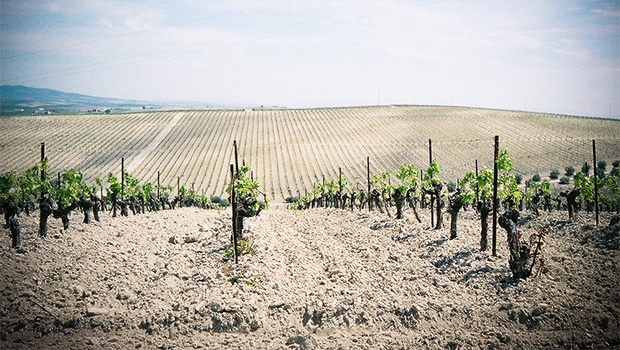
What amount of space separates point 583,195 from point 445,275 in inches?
590

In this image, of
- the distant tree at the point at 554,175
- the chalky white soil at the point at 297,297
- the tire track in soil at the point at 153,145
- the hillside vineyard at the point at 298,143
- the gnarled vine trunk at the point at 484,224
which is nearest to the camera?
the chalky white soil at the point at 297,297

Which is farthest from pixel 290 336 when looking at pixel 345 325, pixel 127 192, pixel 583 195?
pixel 127 192

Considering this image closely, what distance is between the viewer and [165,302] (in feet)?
37.6

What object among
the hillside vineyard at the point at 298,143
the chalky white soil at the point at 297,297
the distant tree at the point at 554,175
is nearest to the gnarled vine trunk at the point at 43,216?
the chalky white soil at the point at 297,297

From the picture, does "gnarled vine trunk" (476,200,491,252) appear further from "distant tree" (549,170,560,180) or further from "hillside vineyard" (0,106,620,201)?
"distant tree" (549,170,560,180)

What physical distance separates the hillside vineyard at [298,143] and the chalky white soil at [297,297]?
3851 cm

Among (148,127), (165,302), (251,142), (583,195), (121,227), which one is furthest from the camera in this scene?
(148,127)

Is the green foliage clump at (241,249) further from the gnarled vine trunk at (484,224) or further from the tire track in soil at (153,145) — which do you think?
the tire track in soil at (153,145)

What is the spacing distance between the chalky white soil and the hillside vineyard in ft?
126

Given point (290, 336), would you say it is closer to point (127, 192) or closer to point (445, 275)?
point (445, 275)

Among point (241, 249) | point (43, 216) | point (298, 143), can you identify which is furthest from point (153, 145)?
point (241, 249)

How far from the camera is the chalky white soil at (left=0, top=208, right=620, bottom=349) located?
9914 mm

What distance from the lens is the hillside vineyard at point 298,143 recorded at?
63.6m

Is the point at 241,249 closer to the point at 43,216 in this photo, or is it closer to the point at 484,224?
the point at 43,216
